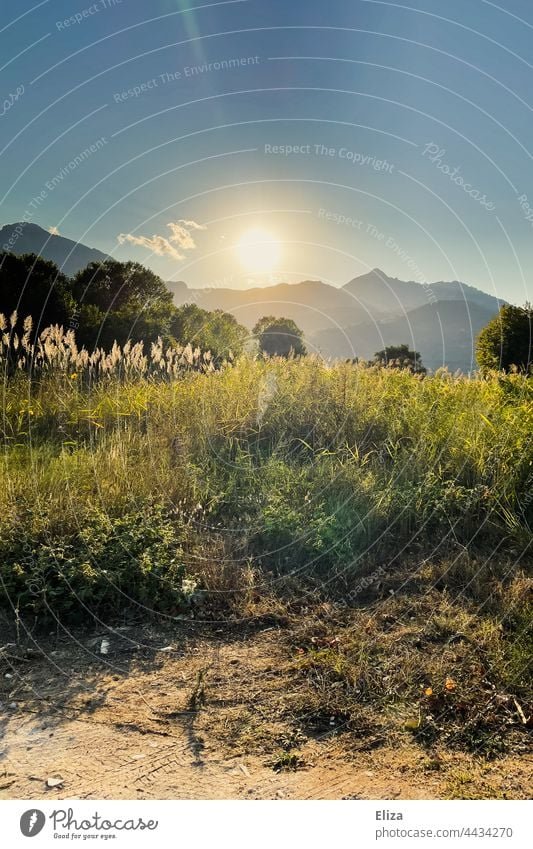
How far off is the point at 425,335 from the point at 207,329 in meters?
5.68

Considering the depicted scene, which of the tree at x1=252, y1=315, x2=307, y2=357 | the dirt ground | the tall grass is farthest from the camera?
the tree at x1=252, y1=315, x2=307, y2=357

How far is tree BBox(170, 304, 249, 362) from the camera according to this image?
1245 cm

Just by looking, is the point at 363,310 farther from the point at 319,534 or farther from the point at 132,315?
the point at 132,315

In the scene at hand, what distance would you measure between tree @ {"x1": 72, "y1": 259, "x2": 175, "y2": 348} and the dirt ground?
8306 mm

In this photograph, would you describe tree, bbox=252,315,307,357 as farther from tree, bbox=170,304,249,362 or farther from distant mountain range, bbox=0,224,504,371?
distant mountain range, bbox=0,224,504,371

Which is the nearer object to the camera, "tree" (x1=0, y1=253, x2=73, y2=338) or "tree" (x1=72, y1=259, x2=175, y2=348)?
"tree" (x1=0, y1=253, x2=73, y2=338)

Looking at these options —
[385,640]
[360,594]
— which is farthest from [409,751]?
[360,594]

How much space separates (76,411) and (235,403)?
1.98 metres

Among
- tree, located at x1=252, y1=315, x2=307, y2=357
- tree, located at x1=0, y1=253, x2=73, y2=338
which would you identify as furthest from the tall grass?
tree, located at x1=252, y1=315, x2=307, y2=357

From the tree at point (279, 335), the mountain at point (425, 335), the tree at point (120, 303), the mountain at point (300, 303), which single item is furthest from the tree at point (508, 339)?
the tree at point (120, 303)

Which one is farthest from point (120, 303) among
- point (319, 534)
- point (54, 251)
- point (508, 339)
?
point (319, 534)

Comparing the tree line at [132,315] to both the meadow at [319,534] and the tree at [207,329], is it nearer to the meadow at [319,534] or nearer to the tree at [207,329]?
the tree at [207,329]

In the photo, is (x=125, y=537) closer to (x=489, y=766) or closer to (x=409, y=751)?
(x=409, y=751)
